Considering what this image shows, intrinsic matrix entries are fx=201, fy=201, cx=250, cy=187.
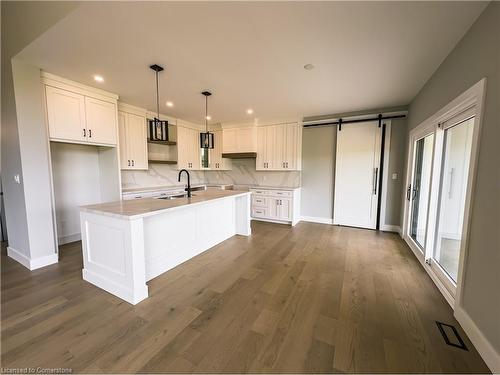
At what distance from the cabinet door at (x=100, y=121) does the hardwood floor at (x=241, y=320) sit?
6.35ft

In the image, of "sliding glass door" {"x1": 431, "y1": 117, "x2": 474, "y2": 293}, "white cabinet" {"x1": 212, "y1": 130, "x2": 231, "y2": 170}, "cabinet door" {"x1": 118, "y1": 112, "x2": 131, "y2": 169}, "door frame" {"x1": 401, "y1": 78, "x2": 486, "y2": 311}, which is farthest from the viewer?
"white cabinet" {"x1": 212, "y1": 130, "x2": 231, "y2": 170}

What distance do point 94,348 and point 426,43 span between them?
4064 millimetres

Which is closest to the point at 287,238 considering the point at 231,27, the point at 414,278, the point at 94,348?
the point at 414,278

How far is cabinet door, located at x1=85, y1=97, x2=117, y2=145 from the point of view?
322 cm

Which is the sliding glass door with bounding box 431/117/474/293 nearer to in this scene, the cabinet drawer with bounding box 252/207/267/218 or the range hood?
the cabinet drawer with bounding box 252/207/267/218

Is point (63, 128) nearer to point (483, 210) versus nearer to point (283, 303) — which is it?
point (283, 303)

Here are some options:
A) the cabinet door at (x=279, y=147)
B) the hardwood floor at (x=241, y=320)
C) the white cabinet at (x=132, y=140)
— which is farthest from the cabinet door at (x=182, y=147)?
the hardwood floor at (x=241, y=320)

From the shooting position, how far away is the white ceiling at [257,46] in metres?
1.68

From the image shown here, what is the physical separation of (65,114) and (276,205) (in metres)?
4.22

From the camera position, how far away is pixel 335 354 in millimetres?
1463

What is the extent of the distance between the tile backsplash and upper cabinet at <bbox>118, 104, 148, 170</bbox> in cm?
45

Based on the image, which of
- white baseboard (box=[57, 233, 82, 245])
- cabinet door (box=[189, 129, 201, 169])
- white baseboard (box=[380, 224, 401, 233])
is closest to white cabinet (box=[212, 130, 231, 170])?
cabinet door (box=[189, 129, 201, 169])

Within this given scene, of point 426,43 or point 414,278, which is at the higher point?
point 426,43

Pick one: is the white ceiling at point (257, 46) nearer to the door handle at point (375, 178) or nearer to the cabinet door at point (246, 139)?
the door handle at point (375, 178)
